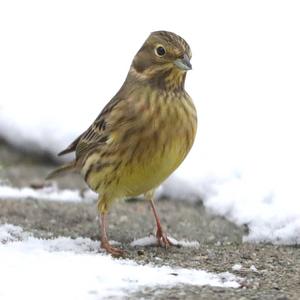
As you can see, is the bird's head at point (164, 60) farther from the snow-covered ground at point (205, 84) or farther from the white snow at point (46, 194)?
the white snow at point (46, 194)

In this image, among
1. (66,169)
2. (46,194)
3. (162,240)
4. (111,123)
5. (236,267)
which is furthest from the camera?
(46,194)

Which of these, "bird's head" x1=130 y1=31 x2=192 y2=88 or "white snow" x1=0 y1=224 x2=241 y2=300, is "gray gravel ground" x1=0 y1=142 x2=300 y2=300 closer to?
"white snow" x1=0 y1=224 x2=241 y2=300

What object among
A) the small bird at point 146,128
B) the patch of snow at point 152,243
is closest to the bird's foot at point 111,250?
the small bird at point 146,128

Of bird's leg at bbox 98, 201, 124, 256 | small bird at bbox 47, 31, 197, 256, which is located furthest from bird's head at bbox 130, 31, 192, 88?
bird's leg at bbox 98, 201, 124, 256

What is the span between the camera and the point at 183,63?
272 inches

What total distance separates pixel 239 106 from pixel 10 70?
9.48ft

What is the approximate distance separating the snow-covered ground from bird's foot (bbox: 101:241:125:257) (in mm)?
1229

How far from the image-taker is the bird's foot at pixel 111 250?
6.79 m

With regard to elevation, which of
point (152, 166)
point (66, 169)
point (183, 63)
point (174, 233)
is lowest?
point (174, 233)

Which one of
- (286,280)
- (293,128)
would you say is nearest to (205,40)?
(293,128)

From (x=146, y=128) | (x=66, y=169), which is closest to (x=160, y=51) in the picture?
(x=146, y=128)

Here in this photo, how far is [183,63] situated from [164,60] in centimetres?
21

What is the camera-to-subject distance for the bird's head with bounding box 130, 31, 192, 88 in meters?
6.95

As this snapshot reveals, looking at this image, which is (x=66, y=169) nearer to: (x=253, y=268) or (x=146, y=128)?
(x=146, y=128)
